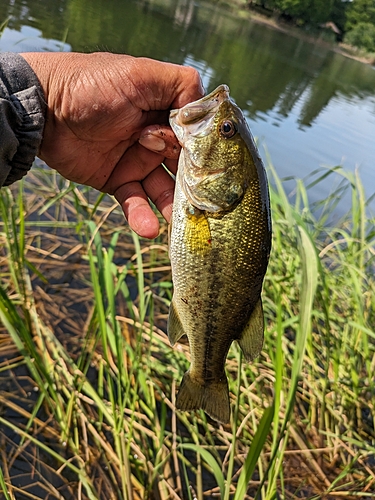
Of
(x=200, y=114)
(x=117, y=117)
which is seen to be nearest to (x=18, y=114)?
(x=117, y=117)

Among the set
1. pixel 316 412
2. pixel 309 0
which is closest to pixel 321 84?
pixel 316 412

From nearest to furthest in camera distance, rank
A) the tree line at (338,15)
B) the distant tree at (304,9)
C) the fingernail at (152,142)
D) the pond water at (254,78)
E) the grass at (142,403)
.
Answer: the fingernail at (152,142)
the grass at (142,403)
the pond water at (254,78)
the distant tree at (304,9)
the tree line at (338,15)

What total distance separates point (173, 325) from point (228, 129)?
35.1 inches

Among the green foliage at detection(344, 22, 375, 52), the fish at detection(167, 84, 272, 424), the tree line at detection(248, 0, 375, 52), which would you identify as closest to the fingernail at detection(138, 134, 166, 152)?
the fish at detection(167, 84, 272, 424)

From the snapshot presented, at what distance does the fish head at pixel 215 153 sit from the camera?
1.73 metres

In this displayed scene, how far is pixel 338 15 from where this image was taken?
71000mm

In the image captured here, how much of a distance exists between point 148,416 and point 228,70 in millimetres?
17508

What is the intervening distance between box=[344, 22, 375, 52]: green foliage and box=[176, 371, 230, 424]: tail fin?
6865cm

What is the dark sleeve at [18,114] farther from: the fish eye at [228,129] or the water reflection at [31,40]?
the water reflection at [31,40]

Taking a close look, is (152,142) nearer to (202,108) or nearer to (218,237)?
(202,108)

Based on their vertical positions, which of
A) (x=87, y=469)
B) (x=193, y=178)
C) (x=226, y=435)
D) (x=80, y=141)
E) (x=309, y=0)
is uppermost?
(x=309, y=0)

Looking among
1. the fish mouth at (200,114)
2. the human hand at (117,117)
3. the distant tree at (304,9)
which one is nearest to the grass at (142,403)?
the human hand at (117,117)

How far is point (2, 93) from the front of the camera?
1922 millimetres

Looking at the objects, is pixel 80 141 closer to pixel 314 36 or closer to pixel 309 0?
pixel 314 36
